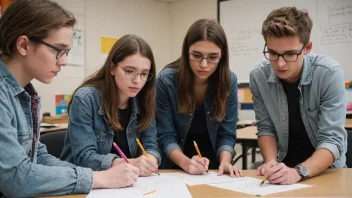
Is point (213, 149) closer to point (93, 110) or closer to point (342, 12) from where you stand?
point (93, 110)

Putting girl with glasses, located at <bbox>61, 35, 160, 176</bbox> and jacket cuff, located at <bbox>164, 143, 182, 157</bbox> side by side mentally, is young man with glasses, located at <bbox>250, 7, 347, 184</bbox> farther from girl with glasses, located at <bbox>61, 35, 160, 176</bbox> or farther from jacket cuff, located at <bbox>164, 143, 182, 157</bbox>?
girl with glasses, located at <bbox>61, 35, 160, 176</bbox>

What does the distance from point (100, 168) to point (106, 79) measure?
42 cm

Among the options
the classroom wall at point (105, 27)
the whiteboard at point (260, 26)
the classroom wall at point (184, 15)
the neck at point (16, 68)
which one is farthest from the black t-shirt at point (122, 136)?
the classroom wall at point (184, 15)

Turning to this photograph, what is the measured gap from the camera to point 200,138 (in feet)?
5.88

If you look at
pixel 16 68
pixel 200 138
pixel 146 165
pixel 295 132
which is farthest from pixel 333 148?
pixel 16 68

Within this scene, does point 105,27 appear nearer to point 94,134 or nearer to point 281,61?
point 94,134

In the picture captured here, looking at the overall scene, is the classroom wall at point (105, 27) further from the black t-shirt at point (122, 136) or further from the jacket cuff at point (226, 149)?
the jacket cuff at point (226, 149)

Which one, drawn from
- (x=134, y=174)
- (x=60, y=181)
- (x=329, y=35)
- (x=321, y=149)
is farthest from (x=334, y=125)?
(x=329, y=35)

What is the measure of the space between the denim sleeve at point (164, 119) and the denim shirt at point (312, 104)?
45 centimetres

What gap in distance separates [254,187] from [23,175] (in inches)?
29.8

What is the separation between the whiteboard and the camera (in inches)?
151

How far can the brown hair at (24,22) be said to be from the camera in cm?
103

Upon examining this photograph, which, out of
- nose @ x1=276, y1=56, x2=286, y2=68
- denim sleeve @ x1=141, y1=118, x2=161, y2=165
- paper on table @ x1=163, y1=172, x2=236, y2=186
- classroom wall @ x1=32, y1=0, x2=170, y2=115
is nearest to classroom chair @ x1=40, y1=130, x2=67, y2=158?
denim sleeve @ x1=141, y1=118, x2=161, y2=165

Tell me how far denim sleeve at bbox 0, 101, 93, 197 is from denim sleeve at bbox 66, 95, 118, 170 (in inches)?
11.1
